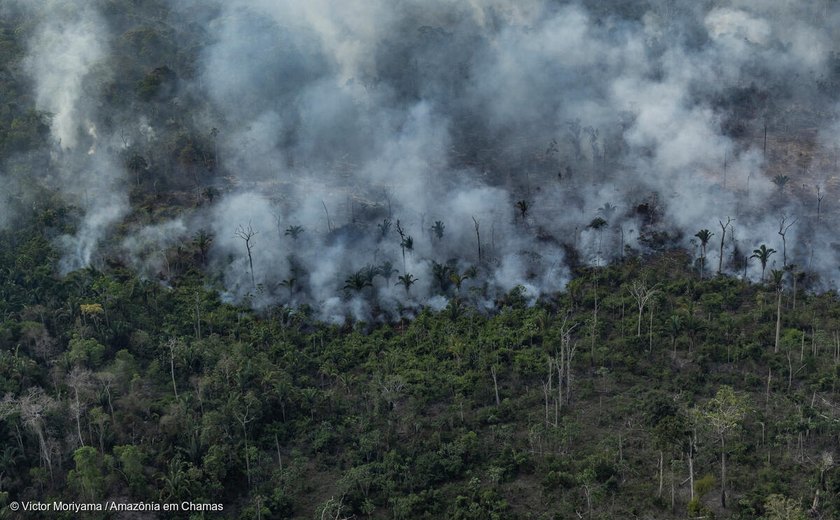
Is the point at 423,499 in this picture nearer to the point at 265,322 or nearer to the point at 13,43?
the point at 265,322

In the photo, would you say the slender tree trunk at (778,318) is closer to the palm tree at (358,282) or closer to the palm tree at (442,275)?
the palm tree at (442,275)

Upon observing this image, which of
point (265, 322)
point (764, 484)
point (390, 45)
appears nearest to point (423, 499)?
point (764, 484)

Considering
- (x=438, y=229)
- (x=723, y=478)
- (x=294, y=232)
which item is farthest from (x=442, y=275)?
(x=723, y=478)

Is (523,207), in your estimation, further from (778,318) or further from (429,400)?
(429,400)

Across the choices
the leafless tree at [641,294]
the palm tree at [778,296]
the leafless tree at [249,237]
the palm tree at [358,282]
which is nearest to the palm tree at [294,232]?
the leafless tree at [249,237]

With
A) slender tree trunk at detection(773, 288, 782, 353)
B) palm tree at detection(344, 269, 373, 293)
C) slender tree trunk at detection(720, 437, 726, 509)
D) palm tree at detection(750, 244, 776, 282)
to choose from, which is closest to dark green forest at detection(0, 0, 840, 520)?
palm tree at detection(750, 244, 776, 282)
